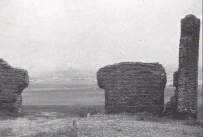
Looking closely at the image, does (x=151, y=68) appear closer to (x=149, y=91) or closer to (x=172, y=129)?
(x=149, y=91)

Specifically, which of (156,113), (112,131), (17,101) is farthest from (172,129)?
(17,101)

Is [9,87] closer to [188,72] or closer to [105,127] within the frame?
[105,127]

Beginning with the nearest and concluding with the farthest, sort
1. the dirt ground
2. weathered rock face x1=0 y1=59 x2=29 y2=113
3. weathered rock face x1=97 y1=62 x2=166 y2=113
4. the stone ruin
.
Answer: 1. the dirt ground
2. the stone ruin
3. weathered rock face x1=97 y1=62 x2=166 y2=113
4. weathered rock face x1=0 y1=59 x2=29 y2=113

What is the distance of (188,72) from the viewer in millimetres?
20344

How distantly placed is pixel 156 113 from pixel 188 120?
68.3 inches

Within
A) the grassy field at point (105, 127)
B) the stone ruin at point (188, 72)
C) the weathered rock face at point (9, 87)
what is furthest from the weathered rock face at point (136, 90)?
the weathered rock face at point (9, 87)

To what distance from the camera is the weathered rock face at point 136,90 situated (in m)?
21.2

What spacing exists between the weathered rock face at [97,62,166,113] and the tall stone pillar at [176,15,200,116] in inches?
42.1

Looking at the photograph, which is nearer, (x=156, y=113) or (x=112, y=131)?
(x=112, y=131)

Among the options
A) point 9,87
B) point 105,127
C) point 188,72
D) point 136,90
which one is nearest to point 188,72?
point 188,72

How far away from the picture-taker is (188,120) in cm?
1991

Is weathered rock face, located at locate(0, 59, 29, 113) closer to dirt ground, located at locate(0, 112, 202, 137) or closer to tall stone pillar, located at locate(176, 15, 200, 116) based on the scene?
dirt ground, located at locate(0, 112, 202, 137)

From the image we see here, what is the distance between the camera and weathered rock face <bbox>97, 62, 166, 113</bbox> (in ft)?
69.7

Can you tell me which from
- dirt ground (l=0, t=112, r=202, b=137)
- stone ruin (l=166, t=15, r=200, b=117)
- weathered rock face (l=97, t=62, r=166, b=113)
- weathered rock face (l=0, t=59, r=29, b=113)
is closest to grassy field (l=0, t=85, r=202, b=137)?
dirt ground (l=0, t=112, r=202, b=137)
